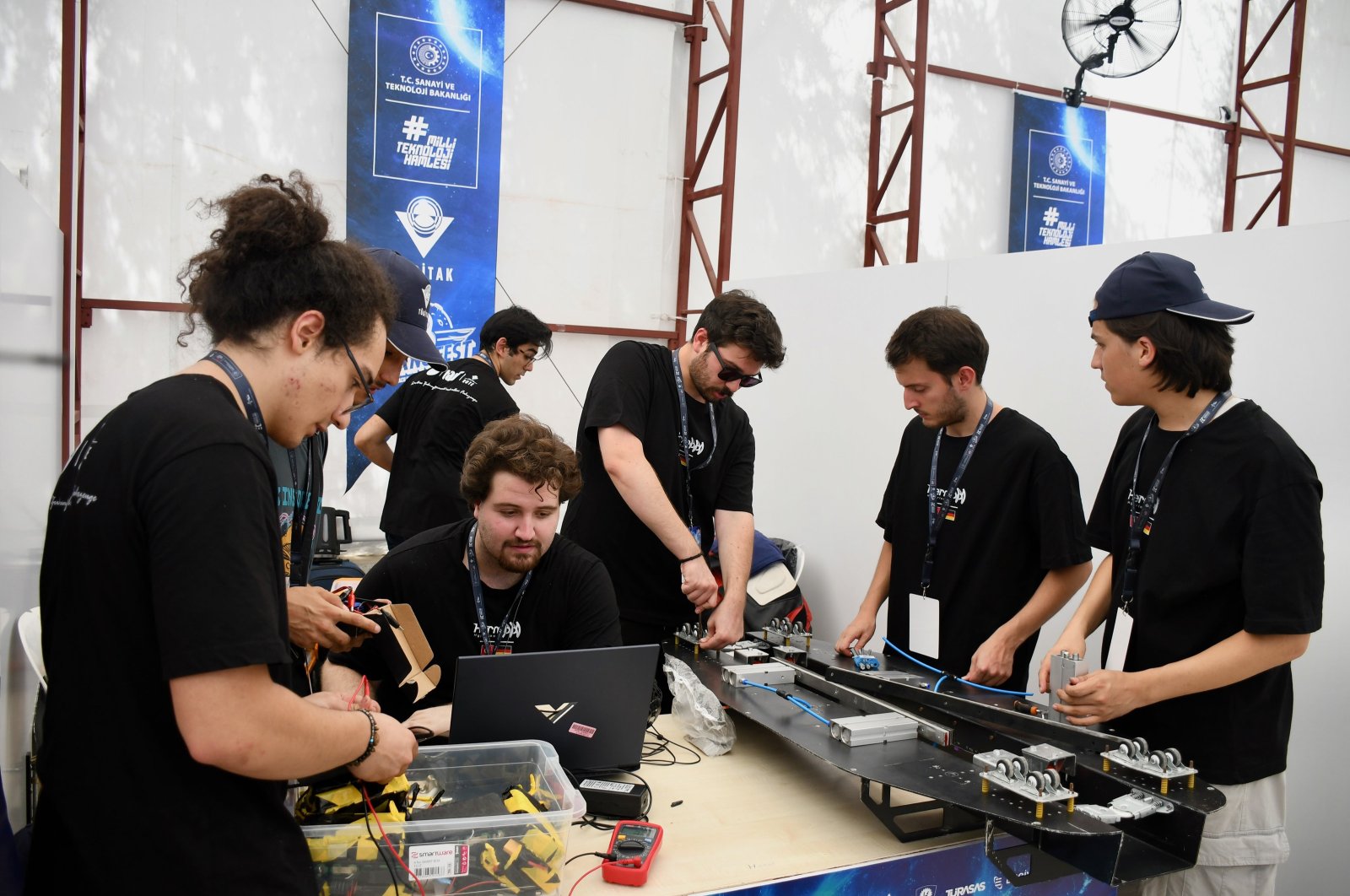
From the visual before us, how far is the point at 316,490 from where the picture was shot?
6.70 feet

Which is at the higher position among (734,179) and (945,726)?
(734,179)

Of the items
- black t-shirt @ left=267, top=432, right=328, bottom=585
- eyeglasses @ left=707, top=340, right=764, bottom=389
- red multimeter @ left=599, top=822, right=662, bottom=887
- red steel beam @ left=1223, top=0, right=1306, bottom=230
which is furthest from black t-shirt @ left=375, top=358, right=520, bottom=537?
red steel beam @ left=1223, top=0, right=1306, bottom=230

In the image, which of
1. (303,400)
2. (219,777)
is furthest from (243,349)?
(219,777)

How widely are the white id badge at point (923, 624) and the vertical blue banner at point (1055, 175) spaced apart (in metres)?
5.06

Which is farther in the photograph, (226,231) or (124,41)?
(124,41)

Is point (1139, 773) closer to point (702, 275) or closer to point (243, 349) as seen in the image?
point (243, 349)

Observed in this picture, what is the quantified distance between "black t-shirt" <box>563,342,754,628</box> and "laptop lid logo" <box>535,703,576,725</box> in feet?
2.79

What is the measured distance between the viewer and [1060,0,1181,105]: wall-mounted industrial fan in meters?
5.49

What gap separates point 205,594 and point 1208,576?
1500 mm

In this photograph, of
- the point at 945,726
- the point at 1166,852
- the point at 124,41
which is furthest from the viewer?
the point at 124,41

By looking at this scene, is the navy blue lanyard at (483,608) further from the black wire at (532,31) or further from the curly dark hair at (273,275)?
the black wire at (532,31)

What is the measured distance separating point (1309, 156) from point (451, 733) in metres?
8.52

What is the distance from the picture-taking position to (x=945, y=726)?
1.84 metres

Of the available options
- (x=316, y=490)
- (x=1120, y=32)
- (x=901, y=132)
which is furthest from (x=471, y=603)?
(x=901, y=132)
